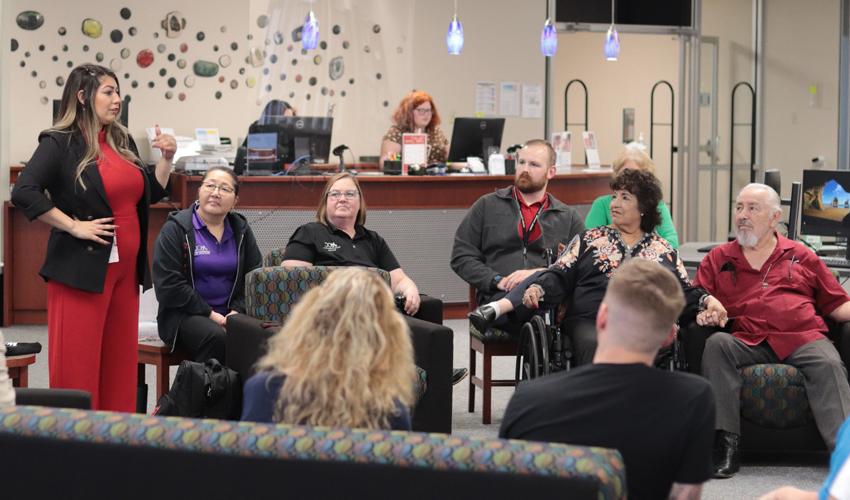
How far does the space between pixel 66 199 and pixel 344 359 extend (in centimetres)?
228

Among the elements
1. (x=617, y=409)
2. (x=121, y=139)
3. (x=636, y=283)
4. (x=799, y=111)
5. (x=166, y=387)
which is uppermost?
(x=799, y=111)

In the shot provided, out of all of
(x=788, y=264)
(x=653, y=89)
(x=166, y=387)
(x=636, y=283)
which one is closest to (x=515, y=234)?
(x=788, y=264)

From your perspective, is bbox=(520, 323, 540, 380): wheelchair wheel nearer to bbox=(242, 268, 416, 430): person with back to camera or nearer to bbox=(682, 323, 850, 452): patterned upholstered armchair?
bbox=(682, 323, 850, 452): patterned upholstered armchair

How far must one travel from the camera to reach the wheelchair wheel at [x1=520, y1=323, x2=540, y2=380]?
4.90 m

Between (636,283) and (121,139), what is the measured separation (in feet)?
8.64

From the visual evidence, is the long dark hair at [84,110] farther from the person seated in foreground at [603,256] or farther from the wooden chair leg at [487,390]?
the wooden chair leg at [487,390]

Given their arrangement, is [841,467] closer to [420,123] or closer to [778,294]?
[778,294]

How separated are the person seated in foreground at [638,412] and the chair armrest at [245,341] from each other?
2.24m

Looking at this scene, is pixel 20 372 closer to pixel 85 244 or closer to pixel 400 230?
pixel 85 244

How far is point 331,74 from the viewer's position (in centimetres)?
1084

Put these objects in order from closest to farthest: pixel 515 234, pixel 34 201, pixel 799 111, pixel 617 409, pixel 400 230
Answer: pixel 617 409, pixel 34 201, pixel 515 234, pixel 400 230, pixel 799 111

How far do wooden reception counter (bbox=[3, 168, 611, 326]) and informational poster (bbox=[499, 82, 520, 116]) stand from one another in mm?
2893

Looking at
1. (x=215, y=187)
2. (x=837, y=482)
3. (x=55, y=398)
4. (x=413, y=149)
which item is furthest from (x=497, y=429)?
(x=413, y=149)

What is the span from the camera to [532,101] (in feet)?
37.0
